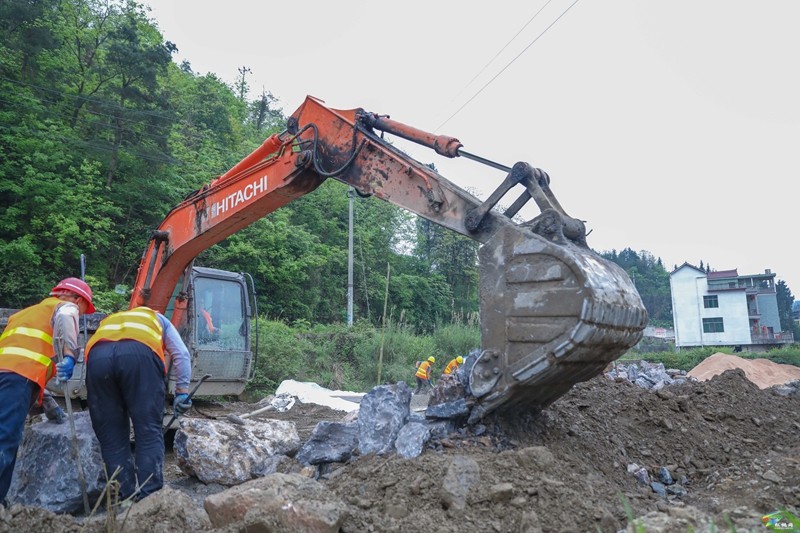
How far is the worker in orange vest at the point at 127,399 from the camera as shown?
4.05 meters

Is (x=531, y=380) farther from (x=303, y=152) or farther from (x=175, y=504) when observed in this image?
(x=303, y=152)

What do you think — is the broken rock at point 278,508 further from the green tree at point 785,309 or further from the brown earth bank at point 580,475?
the green tree at point 785,309

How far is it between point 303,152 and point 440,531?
11.5ft

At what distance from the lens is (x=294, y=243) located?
907 inches

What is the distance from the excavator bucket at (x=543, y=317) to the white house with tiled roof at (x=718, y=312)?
1682 inches

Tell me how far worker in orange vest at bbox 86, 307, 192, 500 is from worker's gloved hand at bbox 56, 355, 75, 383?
0.13 m

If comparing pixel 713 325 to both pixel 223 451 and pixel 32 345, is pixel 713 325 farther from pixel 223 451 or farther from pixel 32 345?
pixel 32 345

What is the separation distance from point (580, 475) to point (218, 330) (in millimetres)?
5195

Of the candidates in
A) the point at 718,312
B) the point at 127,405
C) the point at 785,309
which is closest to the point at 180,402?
the point at 127,405

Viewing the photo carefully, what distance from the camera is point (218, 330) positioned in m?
7.76

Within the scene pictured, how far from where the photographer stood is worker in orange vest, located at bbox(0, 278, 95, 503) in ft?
12.6

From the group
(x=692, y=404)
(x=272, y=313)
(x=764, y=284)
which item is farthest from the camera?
(x=764, y=284)

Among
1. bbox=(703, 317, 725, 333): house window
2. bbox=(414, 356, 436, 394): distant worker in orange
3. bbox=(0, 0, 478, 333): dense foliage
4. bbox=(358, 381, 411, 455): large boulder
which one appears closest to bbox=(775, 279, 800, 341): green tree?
bbox=(703, 317, 725, 333): house window

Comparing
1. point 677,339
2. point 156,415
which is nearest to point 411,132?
point 156,415
